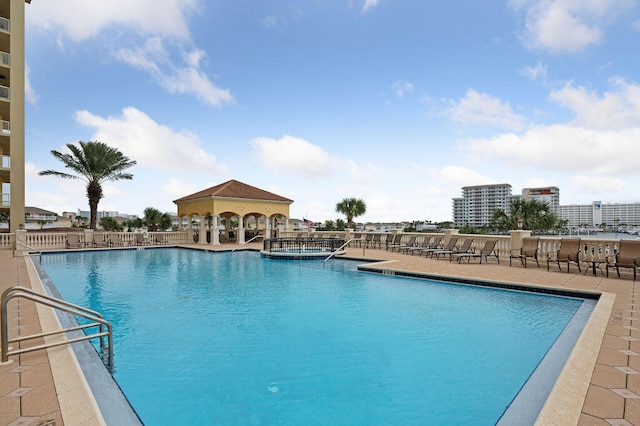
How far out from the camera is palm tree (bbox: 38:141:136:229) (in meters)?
23.8

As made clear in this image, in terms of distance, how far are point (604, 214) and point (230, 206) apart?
15071 cm

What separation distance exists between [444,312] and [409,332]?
1565 millimetres

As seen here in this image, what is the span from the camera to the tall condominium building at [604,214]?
10619 centimetres

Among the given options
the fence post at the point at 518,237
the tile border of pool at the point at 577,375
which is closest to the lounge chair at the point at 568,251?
the fence post at the point at 518,237

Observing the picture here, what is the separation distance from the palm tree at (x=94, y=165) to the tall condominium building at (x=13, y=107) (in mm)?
2868

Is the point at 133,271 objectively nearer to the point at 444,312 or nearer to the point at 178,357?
the point at 178,357

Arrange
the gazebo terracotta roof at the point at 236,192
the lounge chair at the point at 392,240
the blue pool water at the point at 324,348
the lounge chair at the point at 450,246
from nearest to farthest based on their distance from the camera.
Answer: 1. the blue pool water at the point at 324,348
2. the lounge chair at the point at 450,246
3. the lounge chair at the point at 392,240
4. the gazebo terracotta roof at the point at 236,192

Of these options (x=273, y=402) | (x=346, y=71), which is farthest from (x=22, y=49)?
(x=273, y=402)

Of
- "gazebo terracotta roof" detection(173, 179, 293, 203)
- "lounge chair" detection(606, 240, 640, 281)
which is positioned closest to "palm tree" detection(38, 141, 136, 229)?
"gazebo terracotta roof" detection(173, 179, 293, 203)

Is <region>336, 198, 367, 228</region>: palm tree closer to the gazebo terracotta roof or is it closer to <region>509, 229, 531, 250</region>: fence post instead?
the gazebo terracotta roof

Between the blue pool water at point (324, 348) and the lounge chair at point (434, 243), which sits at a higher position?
the lounge chair at point (434, 243)

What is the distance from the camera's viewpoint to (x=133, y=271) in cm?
1259

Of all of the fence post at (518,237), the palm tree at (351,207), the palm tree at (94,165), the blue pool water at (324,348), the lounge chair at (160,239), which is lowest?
the blue pool water at (324,348)

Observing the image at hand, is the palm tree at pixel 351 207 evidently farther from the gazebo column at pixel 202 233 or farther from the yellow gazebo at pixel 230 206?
the gazebo column at pixel 202 233
